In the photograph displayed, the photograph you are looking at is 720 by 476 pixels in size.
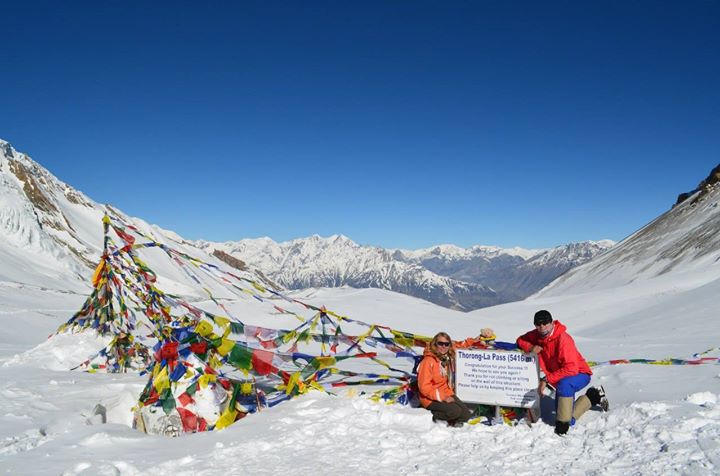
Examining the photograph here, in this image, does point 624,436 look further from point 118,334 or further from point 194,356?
point 118,334

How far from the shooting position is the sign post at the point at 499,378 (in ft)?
19.1

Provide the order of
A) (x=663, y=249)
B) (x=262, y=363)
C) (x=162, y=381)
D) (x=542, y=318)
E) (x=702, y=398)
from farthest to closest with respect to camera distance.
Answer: (x=663, y=249), (x=262, y=363), (x=162, y=381), (x=542, y=318), (x=702, y=398)

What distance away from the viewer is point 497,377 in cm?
600

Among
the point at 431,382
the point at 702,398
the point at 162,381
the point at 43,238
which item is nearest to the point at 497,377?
the point at 431,382

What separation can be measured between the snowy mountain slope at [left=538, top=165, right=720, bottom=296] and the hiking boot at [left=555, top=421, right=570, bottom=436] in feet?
137

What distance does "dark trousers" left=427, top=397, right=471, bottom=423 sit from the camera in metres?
5.79

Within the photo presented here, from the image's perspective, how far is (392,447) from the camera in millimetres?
5156

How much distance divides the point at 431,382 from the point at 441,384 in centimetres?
15

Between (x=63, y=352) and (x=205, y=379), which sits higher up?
(x=63, y=352)

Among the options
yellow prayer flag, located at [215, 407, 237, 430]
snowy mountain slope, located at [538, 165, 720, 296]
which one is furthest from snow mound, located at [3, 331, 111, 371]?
snowy mountain slope, located at [538, 165, 720, 296]

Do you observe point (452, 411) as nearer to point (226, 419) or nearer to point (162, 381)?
point (226, 419)

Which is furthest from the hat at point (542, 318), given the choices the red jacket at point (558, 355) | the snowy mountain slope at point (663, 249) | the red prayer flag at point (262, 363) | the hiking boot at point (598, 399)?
the snowy mountain slope at point (663, 249)

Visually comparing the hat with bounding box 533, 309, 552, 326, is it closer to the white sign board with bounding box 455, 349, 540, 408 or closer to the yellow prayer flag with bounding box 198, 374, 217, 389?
the white sign board with bounding box 455, 349, 540, 408

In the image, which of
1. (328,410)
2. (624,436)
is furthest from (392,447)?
(624,436)
